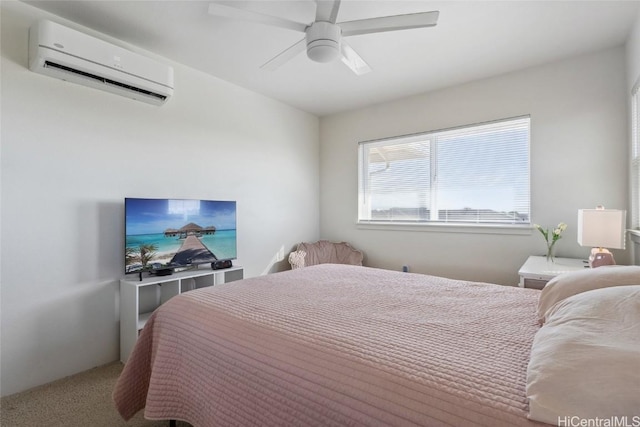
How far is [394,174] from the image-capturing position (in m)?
3.93

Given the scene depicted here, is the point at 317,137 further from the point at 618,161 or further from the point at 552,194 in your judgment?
the point at 618,161

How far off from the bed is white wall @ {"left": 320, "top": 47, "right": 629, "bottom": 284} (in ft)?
4.78

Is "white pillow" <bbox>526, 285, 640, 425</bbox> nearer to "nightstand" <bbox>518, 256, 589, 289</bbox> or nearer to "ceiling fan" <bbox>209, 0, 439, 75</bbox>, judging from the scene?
"nightstand" <bbox>518, 256, 589, 289</bbox>

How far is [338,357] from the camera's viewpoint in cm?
100

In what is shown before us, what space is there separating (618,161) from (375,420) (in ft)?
10.1

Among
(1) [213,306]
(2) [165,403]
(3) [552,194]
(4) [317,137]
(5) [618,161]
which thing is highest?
(4) [317,137]

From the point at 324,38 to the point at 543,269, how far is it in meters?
2.22

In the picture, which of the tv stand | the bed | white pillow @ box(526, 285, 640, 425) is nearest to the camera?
white pillow @ box(526, 285, 640, 425)

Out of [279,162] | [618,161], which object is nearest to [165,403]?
[279,162]

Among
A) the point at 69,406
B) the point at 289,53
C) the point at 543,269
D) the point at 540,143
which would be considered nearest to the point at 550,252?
the point at 543,269

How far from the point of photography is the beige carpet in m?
1.77

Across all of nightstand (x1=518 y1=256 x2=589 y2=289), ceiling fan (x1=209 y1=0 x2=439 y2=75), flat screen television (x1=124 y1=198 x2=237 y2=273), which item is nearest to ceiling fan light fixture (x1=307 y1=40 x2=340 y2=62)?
ceiling fan (x1=209 y1=0 x2=439 y2=75)

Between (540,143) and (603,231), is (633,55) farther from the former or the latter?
(603,231)

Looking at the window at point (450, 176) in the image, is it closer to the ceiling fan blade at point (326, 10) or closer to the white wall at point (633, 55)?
the white wall at point (633, 55)
